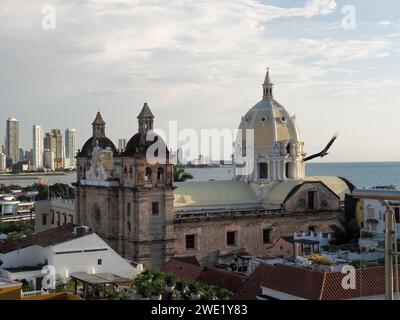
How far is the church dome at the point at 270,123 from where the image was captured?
5131 centimetres

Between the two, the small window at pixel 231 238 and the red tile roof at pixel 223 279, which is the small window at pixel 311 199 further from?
the red tile roof at pixel 223 279

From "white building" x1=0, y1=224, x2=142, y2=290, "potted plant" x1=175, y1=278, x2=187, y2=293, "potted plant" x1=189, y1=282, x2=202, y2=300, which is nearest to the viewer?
"potted plant" x1=189, y1=282, x2=202, y2=300

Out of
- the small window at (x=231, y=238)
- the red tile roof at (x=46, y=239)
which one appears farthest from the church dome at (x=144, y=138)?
the small window at (x=231, y=238)

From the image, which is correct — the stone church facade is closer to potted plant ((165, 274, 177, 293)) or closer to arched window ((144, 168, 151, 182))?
arched window ((144, 168, 151, 182))

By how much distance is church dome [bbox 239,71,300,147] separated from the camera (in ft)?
168

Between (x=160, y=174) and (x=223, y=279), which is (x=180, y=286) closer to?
(x=223, y=279)

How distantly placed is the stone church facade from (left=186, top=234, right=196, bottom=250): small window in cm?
7

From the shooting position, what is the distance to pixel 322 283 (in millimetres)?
22609

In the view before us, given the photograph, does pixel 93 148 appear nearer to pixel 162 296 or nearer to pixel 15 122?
pixel 162 296

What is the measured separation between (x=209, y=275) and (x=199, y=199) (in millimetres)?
13817

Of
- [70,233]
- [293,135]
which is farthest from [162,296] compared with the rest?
[293,135]

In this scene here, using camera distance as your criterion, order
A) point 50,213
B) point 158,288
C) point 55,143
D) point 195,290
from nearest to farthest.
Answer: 1. point 195,290
2. point 158,288
3. point 50,213
4. point 55,143

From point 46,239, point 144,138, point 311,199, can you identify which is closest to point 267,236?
point 311,199

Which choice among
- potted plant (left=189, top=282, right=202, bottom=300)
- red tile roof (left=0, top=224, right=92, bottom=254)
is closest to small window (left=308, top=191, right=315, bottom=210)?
red tile roof (left=0, top=224, right=92, bottom=254)
